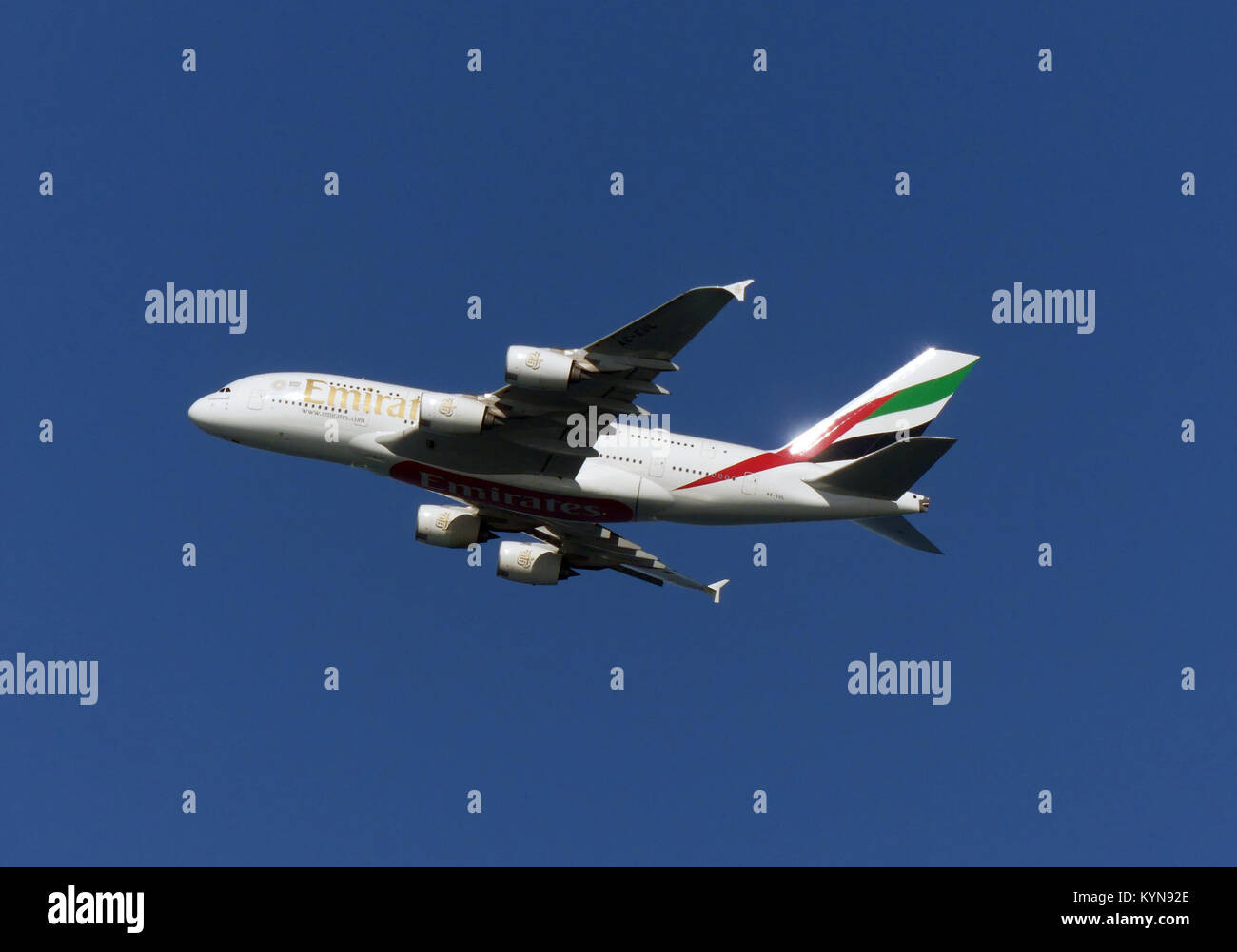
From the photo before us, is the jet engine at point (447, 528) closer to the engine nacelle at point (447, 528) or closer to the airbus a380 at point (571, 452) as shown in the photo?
the engine nacelle at point (447, 528)

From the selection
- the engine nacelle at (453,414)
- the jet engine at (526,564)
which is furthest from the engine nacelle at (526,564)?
the engine nacelle at (453,414)

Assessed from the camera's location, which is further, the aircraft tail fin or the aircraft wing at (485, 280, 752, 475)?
the aircraft tail fin

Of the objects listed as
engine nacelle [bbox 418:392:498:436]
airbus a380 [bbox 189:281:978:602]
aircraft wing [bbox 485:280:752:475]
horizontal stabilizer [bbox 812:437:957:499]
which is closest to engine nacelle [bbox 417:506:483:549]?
airbus a380 [bbox 189:281:978:602]

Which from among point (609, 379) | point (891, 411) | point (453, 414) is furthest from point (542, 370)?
point (891, 411)

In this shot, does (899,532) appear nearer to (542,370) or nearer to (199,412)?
(542,370)

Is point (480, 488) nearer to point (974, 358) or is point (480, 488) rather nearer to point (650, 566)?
point (650, 566)

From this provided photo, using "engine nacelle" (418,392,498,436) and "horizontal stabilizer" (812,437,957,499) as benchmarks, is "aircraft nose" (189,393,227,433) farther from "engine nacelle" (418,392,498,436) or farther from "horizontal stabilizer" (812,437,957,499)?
"horizontal stabilizer" (812,437,957,499)
